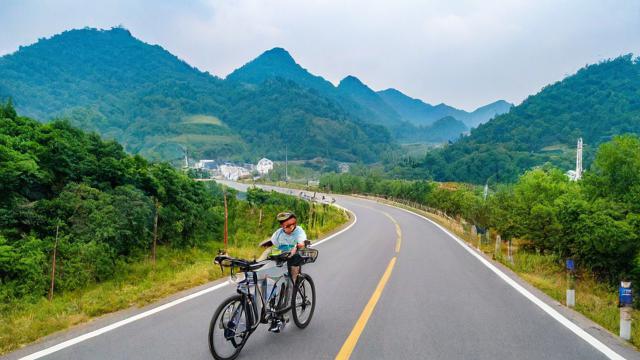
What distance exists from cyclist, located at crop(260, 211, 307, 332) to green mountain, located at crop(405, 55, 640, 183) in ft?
412

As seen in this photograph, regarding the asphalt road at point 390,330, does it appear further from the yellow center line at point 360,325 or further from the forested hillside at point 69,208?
the forested hillside at point 69,208

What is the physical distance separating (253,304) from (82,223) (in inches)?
494

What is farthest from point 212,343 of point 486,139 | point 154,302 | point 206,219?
point 486,139

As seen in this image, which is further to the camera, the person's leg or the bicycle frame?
the person's leg

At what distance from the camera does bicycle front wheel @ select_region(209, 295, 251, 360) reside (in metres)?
4.03

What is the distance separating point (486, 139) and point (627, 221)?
168 m

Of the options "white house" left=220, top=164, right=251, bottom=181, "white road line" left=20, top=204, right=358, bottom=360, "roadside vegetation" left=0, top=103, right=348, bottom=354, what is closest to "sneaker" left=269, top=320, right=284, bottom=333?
"white road line" left=20, top=204, right=358, bottom=360

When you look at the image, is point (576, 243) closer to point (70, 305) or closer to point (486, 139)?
point (70, 305)

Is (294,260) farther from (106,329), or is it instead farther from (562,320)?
(562,320)

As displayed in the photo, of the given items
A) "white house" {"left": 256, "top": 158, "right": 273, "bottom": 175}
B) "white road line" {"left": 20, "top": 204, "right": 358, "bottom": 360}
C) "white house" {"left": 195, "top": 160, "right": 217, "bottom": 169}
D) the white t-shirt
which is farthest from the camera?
"white house" {"left": 256, "top": 158, "right": 273, "bottom": 175}

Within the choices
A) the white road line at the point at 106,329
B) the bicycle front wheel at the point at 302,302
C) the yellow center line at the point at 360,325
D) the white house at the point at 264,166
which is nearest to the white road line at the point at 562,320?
the yellow center line at the point at 360,325

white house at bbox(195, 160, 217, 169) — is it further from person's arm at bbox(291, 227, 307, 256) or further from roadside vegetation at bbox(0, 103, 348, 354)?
person's arm at bbox(291, 227, 307, 256)

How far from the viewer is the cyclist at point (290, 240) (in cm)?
507

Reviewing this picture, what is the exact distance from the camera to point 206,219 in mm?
24375
